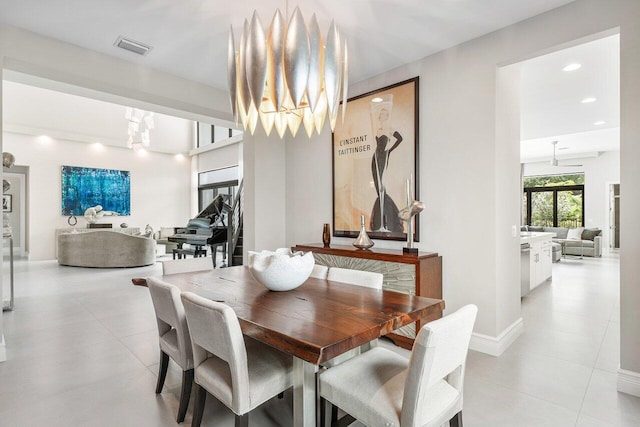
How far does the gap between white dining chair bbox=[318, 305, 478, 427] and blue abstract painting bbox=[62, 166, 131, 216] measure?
1037 cm

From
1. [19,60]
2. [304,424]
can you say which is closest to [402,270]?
[304,424]

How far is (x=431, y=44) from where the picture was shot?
126 inches

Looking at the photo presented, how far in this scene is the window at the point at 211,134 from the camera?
1057 cm

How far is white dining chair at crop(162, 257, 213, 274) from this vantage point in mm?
2881

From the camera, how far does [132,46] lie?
10.7ft

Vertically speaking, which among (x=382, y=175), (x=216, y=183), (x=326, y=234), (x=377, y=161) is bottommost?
(x=326, y=234)

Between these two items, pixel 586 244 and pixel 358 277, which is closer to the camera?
pixel 358 277

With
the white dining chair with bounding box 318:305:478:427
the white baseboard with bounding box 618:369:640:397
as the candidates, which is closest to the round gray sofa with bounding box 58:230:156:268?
the white dining chair with bounding box 318:305:478:427

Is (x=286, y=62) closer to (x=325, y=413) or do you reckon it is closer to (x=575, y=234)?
(x=325, y=413)

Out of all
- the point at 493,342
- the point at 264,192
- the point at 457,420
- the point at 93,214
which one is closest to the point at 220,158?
the point at 93,214

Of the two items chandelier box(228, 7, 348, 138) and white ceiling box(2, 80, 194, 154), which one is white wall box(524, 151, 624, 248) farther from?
white ceiling box(2, 80, 194, 154)

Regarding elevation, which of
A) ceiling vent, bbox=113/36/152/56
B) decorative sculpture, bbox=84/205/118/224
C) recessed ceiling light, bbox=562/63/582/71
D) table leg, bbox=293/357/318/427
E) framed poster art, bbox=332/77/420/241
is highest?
recessed ceiling light, bbox=562/63/582/71

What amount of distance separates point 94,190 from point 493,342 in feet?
34.8

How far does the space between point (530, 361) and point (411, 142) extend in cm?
226
